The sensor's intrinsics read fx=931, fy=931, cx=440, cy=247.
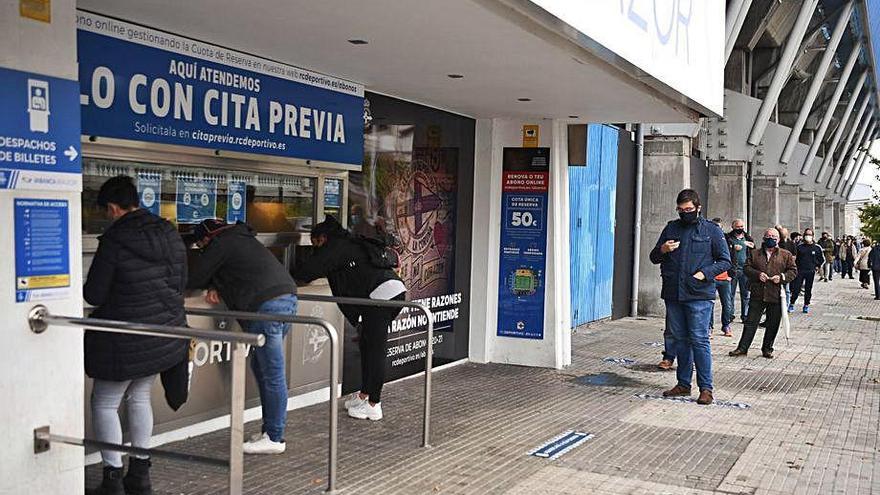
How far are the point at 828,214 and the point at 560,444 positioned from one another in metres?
55.6

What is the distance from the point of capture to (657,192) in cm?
1692

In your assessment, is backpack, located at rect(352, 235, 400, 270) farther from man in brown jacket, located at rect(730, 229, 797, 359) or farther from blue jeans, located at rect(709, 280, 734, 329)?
blue jeans, located at rect(709, 280, 734, 329)

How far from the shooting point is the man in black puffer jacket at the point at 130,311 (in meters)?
4.61

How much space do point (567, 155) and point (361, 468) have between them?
209 inches

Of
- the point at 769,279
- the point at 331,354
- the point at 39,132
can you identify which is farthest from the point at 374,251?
the point at 769,279

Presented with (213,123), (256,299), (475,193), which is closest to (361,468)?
(256,299)

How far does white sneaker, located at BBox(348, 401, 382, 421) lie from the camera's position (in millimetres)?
7059

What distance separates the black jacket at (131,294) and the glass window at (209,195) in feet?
3.14

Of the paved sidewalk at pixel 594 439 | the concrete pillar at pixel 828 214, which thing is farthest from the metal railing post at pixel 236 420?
the concrete pillar at pixel 828 214

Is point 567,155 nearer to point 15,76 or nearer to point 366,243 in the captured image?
point 366,243

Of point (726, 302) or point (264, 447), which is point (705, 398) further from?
point (726, 302)

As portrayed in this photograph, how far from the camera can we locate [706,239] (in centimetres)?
820

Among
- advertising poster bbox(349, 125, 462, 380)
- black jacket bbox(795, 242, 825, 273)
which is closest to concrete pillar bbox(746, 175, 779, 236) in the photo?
black jacket bbox(795, 242, 825, 273)

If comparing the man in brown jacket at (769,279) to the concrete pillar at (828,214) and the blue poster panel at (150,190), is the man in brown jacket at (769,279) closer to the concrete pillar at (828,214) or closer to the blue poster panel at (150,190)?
the blue poster panel at (150,190)
